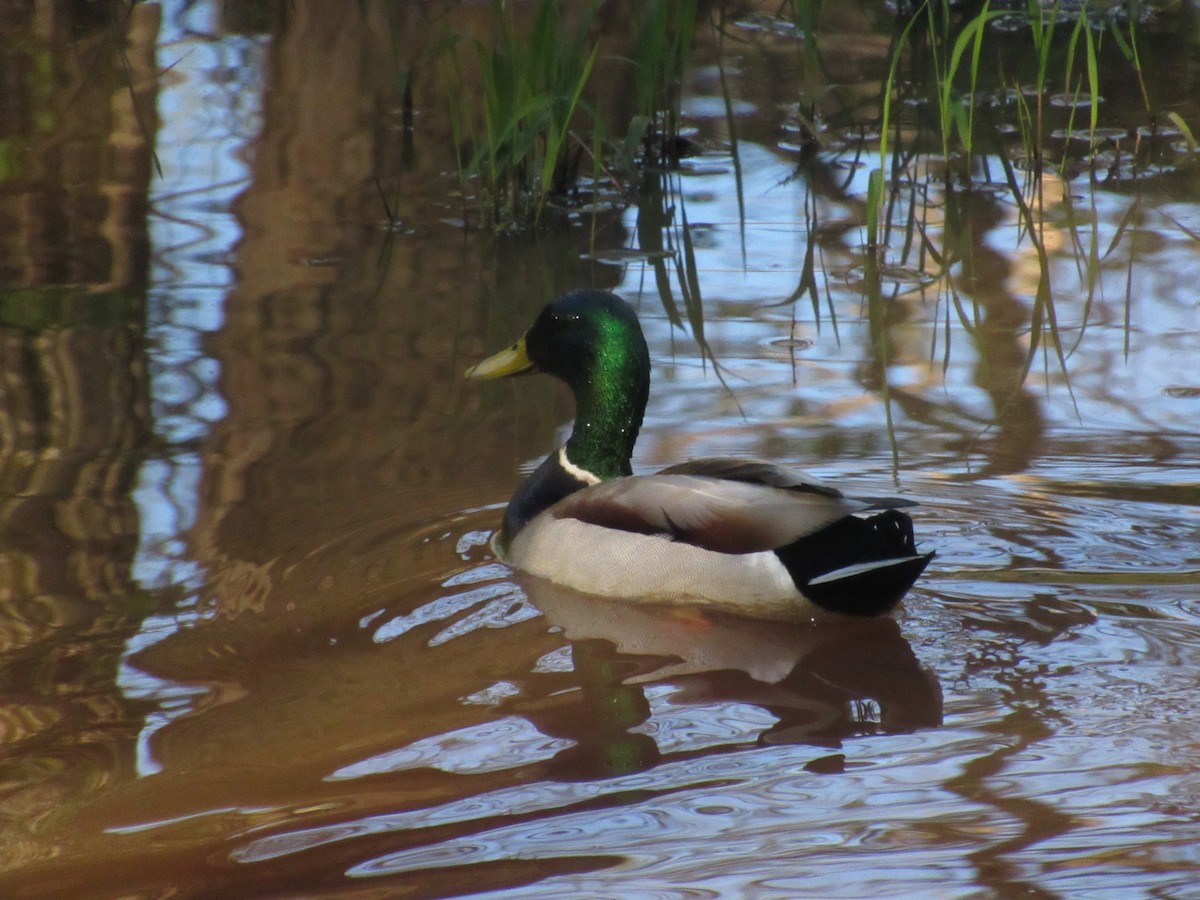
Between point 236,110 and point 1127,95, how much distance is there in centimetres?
443

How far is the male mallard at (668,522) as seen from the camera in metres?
3.61

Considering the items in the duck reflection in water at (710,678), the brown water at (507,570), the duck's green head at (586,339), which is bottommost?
the duck reflection in water at (710,678)

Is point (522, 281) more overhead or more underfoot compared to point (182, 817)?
more overhead

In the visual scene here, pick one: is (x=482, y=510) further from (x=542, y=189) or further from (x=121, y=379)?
(x=542, y=189)

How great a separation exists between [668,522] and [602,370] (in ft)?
2.08

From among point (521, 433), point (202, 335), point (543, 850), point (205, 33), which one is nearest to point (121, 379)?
point (202, 335)

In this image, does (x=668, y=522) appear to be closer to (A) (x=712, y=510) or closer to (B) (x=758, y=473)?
(A) (x=712, y=510)

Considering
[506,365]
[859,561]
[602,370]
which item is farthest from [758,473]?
[506,365]

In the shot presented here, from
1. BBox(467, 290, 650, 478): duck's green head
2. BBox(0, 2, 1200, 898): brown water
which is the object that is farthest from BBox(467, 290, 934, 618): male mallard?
BBox(0, 2, 1200, 898): brown water

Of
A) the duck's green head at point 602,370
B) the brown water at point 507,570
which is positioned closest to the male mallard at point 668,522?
the duck's green head at point 602,370

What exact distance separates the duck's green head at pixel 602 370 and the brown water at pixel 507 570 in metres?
0.29

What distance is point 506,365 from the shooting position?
4.52 m

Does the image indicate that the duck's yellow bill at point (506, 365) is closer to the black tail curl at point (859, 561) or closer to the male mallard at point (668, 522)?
the male mallard at point (668, 522)

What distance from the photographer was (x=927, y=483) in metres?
4.32
